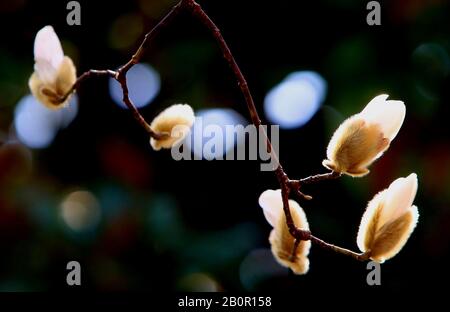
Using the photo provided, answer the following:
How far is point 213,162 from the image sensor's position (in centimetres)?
155

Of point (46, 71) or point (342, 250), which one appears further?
point (46, 71)

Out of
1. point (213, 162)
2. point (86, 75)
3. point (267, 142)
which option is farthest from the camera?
point (213, 162)

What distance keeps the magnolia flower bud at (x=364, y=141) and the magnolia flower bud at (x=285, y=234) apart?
5 cm

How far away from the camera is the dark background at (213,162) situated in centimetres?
141

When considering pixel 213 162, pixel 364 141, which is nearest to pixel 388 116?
pixel 364 141

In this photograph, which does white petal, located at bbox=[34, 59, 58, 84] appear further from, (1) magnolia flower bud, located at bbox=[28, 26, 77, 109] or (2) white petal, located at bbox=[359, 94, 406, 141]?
(2) white petal, located at bbox=[359, 94, 406, 141]

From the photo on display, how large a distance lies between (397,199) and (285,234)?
89 millimetres

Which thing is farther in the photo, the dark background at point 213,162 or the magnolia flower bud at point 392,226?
the dark background at point 213,162

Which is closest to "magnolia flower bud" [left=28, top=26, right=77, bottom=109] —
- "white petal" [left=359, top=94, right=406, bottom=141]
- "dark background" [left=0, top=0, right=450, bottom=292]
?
"white petal" [left=359, top=94, right=406, bottom=141]

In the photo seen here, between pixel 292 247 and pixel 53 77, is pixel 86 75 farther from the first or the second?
pixel 292 247

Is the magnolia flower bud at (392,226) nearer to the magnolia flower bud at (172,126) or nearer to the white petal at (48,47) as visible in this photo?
the magnolia flower bud at (172,126)

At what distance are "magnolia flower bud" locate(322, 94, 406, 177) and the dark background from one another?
917 millimetres

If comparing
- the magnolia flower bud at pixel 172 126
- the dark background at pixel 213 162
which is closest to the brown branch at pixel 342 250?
the magnolia flower bud at pixel 172 126

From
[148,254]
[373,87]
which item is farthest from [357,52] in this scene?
[148,254]
